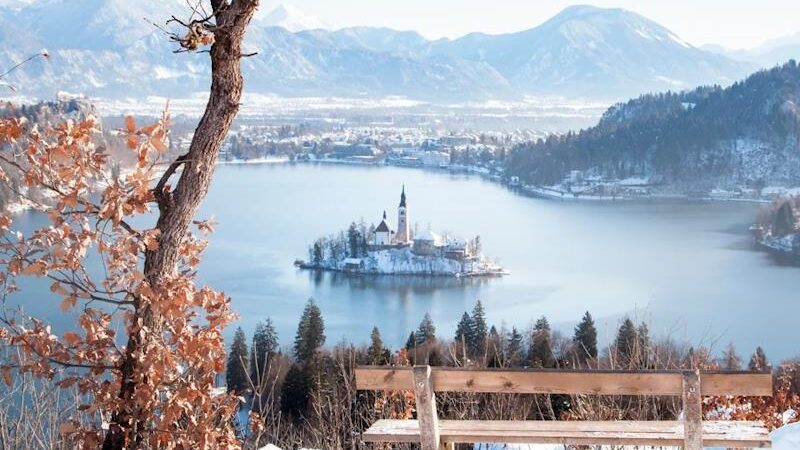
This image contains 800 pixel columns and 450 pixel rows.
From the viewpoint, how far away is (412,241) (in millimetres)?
23828

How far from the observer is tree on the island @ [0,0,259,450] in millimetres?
1234

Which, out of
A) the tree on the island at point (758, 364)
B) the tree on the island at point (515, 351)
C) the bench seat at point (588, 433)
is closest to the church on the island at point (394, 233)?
the tree on the island at point (515, 351)

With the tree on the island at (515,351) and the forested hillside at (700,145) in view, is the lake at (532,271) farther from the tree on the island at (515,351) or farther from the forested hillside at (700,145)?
the forested hillside at (700,145)

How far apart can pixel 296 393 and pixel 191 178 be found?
635cm

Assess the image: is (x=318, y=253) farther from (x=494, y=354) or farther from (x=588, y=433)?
(x=588, y=433)

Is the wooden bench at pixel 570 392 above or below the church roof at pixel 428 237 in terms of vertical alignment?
above

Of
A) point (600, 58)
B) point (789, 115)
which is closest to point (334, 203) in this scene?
point (789, 115)

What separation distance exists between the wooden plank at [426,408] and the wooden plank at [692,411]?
1.22ft

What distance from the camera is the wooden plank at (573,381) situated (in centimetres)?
131

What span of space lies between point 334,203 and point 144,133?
94.0ft

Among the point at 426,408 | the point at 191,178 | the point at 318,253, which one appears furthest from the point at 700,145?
the point at 191,178

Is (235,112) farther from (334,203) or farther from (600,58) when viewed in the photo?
(600,58)

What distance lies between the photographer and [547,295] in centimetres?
1734

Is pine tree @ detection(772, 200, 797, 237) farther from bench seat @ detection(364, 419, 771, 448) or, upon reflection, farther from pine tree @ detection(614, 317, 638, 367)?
bench seat @ detection(364, 419, 771, 448)
